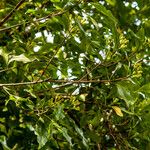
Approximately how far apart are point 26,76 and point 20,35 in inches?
16.1

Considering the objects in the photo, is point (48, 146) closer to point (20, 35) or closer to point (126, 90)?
point (126, 90)

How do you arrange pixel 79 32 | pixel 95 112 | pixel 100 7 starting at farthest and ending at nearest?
pixel 95 112 < pixel 79 32 < pixel 100 7

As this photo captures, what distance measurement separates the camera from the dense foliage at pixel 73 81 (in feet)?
6.48

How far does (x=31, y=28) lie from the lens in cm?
263

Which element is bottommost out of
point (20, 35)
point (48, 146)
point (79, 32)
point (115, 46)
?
point (48, 146)

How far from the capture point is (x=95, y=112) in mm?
2342

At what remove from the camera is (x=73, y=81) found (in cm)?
197

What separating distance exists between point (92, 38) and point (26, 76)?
436 mm

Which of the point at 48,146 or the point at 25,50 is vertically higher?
the point at 25,50

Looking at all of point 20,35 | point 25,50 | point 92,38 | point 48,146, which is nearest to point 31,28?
point 20,35

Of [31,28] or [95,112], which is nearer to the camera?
[95,112]

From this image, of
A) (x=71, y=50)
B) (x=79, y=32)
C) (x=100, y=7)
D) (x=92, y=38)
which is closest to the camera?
(x=100, y=7)

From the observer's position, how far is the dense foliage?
6.48 feet

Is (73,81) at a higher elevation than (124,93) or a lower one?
higher
